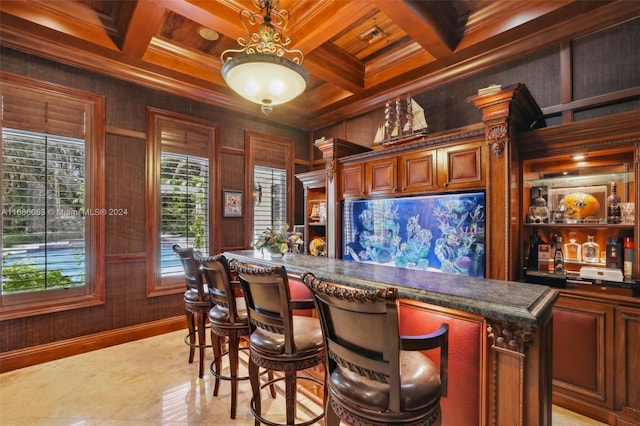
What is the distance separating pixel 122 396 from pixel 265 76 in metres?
2.80

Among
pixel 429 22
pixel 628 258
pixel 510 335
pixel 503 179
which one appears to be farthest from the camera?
pixel 429 22

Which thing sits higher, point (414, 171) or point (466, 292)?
point (414, 171)

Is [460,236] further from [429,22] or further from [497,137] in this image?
[429,22]

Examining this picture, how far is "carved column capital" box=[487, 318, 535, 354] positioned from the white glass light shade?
74.8 inches

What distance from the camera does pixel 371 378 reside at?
1162 mm

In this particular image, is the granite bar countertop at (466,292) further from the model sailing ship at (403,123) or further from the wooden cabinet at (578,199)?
the model sailing ship at (403,123)

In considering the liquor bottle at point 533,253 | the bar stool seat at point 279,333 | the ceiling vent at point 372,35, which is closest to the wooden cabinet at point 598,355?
the liquor bottle at point 533,253

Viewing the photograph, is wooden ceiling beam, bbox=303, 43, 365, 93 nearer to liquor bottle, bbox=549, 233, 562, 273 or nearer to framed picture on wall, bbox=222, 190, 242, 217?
framed picture on wall, bbox=222, 190, 242, 217

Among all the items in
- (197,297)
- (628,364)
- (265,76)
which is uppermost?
(265,76)

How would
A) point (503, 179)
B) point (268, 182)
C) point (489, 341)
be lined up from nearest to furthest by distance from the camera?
point (489, 341), point (503, 179), point (268, 182)

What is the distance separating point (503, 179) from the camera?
2.56 m

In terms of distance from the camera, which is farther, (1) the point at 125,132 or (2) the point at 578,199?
(1) the point at 125,132

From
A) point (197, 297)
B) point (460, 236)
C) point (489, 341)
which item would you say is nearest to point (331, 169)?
point (460, 236)

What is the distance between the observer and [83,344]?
331 centimetres
